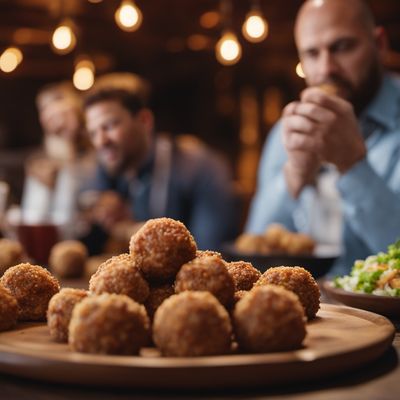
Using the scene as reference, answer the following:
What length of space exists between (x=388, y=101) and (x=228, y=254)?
112 centimetres

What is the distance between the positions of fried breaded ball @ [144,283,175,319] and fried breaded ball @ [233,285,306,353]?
0.19 m

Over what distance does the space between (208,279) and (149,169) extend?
11.4 feet

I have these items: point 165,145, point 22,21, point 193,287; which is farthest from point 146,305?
point 22,21

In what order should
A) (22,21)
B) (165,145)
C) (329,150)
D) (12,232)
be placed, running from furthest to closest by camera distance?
1. (22,21)
2. (165,145)
3. (12,232)
4. (329,150)

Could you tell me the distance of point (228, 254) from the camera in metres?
2.57

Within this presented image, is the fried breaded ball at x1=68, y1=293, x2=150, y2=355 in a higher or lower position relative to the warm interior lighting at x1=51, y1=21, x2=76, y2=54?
lower

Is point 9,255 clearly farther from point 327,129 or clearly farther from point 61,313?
point 61,313

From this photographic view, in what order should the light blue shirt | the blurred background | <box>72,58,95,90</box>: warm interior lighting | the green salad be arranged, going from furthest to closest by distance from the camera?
the blurred background, <box>72,58,95,90</box>: warm interior lighting, the light blue shirt, the green salad

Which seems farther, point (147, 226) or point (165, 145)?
point (165, 145)

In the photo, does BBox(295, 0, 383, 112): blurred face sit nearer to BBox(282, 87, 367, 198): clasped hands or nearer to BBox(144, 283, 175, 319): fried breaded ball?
BBox(282, 87, 367, 198): clasped hands

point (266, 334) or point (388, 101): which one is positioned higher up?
point (388, 101)

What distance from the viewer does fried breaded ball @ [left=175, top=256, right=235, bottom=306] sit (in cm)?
111

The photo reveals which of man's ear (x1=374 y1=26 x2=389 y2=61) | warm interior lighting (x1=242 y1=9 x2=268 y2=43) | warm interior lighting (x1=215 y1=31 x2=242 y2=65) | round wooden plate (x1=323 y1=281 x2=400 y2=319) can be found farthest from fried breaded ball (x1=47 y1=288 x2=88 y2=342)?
warm interior lighting (x1=215 y1=31 x2=242 y2=65)

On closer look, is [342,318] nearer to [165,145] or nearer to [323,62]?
[323,62]
